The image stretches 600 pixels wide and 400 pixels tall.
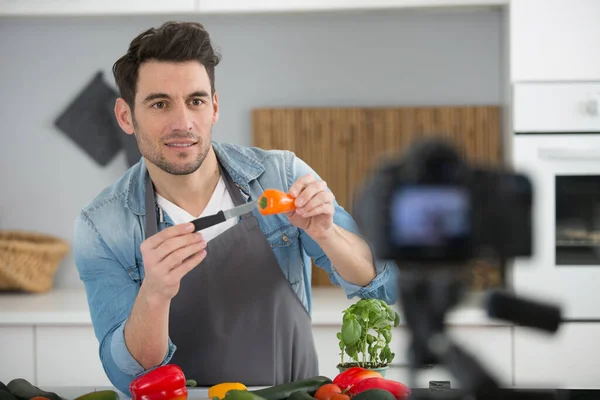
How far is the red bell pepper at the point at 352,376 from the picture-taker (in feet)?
4.51

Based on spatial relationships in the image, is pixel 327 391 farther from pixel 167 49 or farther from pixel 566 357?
pixel 566 357

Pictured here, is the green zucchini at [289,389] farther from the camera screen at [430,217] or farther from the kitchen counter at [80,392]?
the camera screen at [430,217]

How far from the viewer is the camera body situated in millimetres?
671

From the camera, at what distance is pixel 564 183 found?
286 cm

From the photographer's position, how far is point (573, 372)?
2.83m

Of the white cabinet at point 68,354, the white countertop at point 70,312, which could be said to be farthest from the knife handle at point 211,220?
the white cabinet at point 68,354

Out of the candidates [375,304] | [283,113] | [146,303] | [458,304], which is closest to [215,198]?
[146,303]

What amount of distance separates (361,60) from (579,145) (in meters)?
1.02

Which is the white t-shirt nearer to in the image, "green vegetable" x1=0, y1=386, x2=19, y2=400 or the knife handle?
the knife handle

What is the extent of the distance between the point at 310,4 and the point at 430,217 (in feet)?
8.04

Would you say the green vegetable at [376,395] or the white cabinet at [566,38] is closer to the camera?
the green vegetable at [376,395]

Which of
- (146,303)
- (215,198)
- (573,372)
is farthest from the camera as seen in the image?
(573,372)

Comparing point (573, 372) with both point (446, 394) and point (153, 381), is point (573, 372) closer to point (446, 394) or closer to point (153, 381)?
point (153, 381)

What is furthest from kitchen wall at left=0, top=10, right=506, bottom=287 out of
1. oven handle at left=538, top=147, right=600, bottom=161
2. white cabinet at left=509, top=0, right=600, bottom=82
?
oven handle at left=538, top=147, right=600, bottom=161
